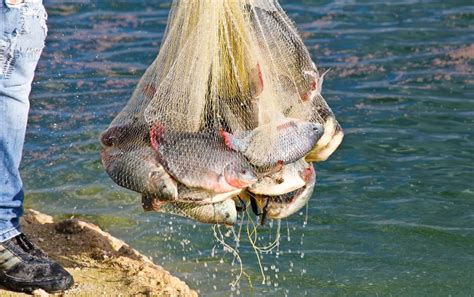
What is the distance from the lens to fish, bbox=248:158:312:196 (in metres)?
4.54

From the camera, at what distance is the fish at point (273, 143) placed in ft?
14.6

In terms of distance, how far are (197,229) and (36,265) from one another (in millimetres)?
2011

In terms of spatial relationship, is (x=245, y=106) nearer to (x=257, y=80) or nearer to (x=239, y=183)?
(x=257, y=80)

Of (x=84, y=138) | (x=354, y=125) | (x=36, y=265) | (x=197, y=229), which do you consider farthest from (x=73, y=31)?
(x=36, y=265)

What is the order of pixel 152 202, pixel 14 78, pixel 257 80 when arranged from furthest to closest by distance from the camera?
pixel 14 78, pixel 257 80, pixel 152 202

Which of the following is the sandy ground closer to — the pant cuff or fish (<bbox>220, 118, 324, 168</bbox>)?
the pant cuff

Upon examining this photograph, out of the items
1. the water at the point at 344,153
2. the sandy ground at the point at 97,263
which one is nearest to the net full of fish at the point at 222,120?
the sandy ground at the point at 97,263

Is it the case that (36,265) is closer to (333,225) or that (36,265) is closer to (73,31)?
(333,225)

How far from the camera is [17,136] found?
16.5 ft

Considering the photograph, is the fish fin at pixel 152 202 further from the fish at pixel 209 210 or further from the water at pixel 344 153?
the water at pixel 344 153

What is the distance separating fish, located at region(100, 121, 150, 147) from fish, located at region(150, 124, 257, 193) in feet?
0.33

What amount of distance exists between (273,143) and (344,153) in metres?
4.23

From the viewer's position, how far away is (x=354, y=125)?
30.2 ft

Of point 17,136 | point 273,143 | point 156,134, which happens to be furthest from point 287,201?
point 17,136
